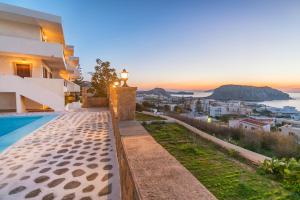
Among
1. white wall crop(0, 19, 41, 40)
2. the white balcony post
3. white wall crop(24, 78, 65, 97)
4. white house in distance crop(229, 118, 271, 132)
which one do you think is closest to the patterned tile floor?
white house in distance crop(229, 118, 271, 132)

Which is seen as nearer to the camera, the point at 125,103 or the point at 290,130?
the point at 125,103

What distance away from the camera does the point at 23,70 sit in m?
13.9

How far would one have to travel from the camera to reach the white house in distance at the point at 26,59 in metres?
11.6

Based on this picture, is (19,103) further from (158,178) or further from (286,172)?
(286,172)

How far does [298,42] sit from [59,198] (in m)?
14.4

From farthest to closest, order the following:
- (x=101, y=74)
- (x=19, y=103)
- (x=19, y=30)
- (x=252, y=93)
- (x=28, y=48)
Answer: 1. (x=252, y=93)
2. (x=101, y=74)
3. (x=19, y=30)
4. (x=28, y=48)
5. (x=19, y=103)

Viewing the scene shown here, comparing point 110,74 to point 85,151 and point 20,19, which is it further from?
point 85,151

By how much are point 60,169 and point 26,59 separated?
13.9m

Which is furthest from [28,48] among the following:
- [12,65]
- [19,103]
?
[19,103]

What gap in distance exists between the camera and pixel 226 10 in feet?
25.4

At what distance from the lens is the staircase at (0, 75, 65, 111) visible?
1133 cm

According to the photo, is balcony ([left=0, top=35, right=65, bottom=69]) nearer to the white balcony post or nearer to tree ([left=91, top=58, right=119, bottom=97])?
the white balcony post

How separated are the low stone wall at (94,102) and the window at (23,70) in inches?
190

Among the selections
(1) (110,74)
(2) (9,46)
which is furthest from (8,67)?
(1) (110,74)
